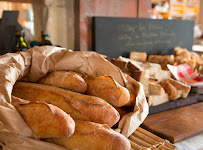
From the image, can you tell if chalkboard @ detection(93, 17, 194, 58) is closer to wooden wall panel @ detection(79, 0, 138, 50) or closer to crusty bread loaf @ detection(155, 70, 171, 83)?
wooden wall panel @ detection(79, 0, 138, 50)

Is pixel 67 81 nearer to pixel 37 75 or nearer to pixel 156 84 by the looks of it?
pixel 37 75

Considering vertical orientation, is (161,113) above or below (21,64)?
below

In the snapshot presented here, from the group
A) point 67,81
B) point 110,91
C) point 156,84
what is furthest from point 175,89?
point 67,81

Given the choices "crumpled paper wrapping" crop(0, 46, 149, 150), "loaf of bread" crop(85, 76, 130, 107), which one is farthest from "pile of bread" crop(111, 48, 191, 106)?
"loaf of bread" crop(85, 76, 130, 107)

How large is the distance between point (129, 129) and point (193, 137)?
0.37 metres

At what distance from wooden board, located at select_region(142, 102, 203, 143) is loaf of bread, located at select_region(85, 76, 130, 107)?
0.97 feet

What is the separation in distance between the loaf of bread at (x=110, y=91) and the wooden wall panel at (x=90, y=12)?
3.57ft

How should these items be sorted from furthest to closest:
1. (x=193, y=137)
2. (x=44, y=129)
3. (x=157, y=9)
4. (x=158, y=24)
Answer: (x=157, y=9), (x=158, y=24), (x=193, y=137), (x=44, y=129)

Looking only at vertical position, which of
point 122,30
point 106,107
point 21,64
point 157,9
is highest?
point 157,9

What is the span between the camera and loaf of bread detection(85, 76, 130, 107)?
75cm

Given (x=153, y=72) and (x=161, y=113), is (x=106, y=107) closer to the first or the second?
(x=161, y=113)

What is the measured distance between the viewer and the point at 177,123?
1028 mm

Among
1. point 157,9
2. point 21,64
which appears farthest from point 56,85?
point 157,9

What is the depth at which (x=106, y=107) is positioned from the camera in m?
0.67
